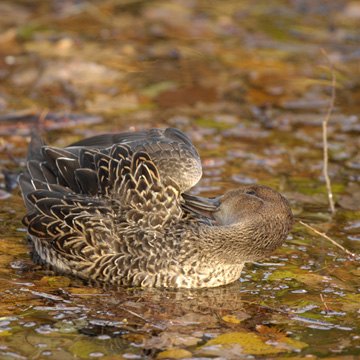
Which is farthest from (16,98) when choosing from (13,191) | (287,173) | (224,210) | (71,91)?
(224,210)

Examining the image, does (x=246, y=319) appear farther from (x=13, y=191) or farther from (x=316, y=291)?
(x=13, y=191)

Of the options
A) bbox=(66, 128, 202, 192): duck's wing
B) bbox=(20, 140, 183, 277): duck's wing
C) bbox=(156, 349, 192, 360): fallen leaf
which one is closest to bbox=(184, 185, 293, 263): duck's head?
bbox=(66, 128, 202, 192): duck's wing

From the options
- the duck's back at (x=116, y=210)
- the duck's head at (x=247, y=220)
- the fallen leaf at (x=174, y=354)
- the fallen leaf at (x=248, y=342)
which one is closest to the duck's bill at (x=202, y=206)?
the duck's head at (x=247, y=220)

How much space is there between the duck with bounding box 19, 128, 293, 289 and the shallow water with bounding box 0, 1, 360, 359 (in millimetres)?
180

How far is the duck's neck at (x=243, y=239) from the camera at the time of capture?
5.84m

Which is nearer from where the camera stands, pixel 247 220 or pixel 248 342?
pixel 248 342

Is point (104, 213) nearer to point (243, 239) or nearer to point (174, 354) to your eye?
point (243, 239)

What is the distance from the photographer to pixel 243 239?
5910mm

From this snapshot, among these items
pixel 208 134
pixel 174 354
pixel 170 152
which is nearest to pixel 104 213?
pixel 170 152

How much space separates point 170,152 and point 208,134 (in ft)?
11.5

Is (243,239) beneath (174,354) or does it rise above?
above

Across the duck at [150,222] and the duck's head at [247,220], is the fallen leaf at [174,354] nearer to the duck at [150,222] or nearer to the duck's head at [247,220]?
the duck at [150,222]

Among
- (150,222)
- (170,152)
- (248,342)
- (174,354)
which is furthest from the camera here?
(170,152)

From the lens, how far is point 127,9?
15172 millimetres
